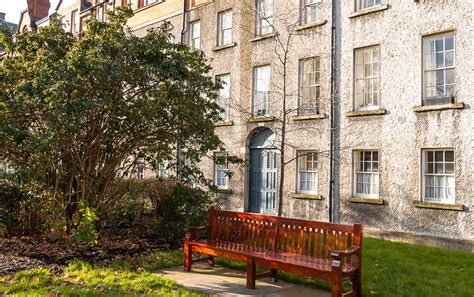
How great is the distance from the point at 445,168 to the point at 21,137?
11178 millimetres

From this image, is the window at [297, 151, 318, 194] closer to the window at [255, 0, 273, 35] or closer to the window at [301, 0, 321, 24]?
the window at [301, 0, 321, 24]

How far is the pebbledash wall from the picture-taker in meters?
12.8

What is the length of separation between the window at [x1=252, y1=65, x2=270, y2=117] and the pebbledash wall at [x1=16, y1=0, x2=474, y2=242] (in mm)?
254

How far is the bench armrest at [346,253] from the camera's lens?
5941mm

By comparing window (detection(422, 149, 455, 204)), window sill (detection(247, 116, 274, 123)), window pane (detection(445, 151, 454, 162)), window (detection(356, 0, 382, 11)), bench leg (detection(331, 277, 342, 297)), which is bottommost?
bench leg (detection(331, 277, 342, 297))

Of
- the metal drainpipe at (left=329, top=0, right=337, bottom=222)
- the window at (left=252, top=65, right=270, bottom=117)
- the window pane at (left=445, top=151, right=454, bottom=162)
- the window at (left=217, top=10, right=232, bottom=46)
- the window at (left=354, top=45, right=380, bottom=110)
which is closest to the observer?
the window pane at (left=445, top=151, right=454, bottom=162)

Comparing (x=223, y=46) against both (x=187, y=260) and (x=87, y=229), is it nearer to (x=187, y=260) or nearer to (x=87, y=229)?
(x=87, y=229)

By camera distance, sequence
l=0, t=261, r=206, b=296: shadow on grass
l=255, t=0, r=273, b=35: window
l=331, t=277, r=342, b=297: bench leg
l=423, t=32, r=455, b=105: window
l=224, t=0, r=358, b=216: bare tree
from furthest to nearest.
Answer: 1. l=255, t=0, r=273, b=35: window
2. l=224, t=0, r=358, b=216: bare tree
3. l=423, t=32, r=455, b=105: window
4. l=0, t=261, r=206, b=296: shadow on grass
5. l=331, t=277, r=342, b=297: bench leg

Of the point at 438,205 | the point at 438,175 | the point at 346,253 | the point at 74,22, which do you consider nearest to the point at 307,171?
the point at 438,175

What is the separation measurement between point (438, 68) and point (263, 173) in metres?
7.65

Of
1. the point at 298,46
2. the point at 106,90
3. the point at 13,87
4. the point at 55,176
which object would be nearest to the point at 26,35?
the point at 13,87

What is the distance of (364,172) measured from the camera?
48.8 feet

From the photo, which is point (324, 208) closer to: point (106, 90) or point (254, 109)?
point (254, 109)

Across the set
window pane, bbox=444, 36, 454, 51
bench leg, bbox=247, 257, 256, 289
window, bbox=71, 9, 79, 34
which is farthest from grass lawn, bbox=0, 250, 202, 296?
window, bbox=71, 9, 79, 34
